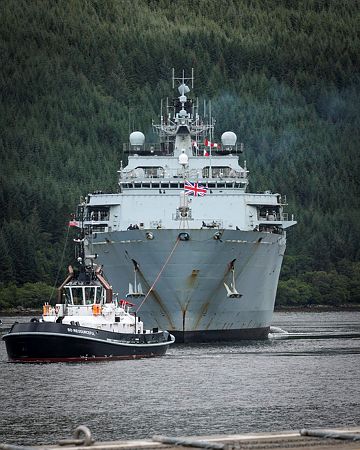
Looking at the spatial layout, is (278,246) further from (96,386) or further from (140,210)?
(96,386)

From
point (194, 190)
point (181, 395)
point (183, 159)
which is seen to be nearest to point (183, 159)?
point (183, 159)

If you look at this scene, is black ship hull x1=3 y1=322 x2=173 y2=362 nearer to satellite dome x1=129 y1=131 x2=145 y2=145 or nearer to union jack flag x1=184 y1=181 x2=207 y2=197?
union jack flag x1=184 y1=181 x2=207 y2=197

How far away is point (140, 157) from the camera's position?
100375mm

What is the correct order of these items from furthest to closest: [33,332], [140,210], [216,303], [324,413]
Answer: [140,210] → [216,303] → [33,332] → [324,413]

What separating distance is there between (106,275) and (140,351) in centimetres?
1833

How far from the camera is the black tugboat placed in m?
71.2

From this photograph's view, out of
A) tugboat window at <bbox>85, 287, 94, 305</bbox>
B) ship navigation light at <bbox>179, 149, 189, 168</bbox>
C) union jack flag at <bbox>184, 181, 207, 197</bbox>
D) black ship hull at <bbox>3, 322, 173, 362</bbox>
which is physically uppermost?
ship navigation light at <bbox>179, 149, 189, 168</bbox>

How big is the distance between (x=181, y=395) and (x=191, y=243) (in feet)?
97.9

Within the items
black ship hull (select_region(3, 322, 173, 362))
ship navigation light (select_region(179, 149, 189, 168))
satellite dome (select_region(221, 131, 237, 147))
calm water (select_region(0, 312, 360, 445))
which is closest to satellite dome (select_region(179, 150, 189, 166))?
ship navigation light (select_region(179, 149, 189, 168))

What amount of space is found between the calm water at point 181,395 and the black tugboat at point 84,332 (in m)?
0.99

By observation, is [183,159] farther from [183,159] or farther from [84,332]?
[84,332]

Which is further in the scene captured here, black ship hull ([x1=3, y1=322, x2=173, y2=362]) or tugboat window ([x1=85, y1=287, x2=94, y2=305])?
tugboat window ([x1=85, y1=287, x2=94, y2=305])

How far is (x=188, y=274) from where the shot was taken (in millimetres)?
87062

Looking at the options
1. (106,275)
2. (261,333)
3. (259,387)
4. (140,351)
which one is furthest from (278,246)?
(259,387)
